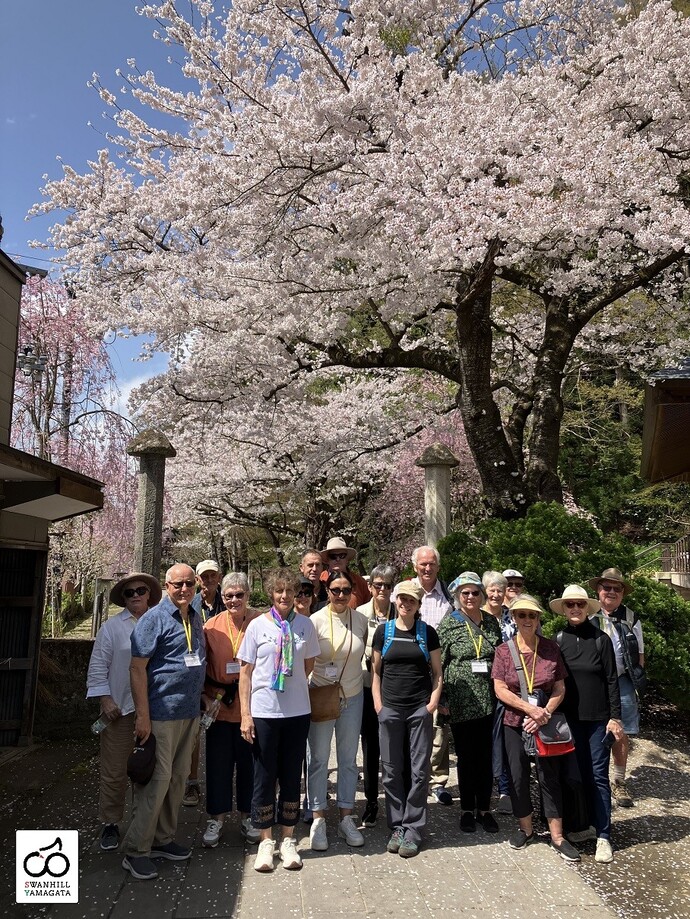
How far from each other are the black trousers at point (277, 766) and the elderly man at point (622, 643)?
2.45m

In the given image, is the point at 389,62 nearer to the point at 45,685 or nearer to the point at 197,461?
the point at 45,685

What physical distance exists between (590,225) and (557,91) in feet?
6.51

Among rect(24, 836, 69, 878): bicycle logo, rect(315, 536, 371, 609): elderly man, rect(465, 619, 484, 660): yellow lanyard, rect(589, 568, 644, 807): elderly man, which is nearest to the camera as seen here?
rect(24, 836, 69, 878): bicycle logo

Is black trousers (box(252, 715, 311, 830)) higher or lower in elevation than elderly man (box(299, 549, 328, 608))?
lower

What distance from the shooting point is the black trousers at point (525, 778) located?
169 inches

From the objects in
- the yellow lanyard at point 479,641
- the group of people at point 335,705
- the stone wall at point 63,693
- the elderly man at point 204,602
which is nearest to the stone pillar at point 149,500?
the stone wall at point 63,693

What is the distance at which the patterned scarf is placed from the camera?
3992mm

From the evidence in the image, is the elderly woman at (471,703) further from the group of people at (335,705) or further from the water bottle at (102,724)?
the water bottle at (102,724)

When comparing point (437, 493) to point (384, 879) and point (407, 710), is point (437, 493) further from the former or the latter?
point (384, 879)

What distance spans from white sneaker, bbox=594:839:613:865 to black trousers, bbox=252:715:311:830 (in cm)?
188

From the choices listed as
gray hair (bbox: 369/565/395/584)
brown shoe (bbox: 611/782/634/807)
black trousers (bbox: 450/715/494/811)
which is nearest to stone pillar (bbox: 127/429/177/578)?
gray hair (bbox: 369/565/395/584)

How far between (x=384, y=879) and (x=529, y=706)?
52.1 inches

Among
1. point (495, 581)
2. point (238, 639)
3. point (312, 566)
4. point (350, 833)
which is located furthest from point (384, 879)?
point (495, 581)

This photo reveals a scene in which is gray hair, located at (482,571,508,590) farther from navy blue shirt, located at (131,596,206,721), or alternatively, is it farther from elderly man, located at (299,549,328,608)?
navy blue shirt, located at (131,596,206,721)
